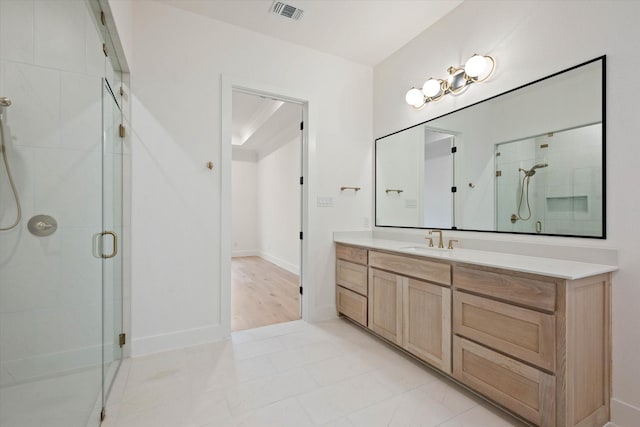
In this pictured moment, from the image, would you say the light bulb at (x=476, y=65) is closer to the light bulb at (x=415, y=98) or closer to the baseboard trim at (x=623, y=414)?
the light bulb at (x=415, y=98)

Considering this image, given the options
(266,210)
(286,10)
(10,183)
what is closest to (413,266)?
(10,183)

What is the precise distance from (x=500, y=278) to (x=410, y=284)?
0.69m

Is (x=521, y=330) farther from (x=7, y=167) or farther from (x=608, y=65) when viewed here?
(x=7, y=167)

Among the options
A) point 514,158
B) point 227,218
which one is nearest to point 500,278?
point 514,158

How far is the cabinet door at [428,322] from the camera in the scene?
6.11ft

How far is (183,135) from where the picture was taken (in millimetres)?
2447

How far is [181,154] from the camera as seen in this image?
8.02 ft

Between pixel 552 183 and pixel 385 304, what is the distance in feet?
4.71

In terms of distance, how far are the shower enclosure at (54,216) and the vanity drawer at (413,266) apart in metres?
1.94

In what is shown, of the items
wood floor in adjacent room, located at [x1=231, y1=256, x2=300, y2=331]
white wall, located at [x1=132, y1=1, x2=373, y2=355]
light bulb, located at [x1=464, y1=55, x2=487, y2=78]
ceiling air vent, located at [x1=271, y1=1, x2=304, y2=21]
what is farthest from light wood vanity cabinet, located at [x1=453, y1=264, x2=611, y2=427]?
ceiling air vent, located at [x1=271, y1=1, x2=304, y2=21]

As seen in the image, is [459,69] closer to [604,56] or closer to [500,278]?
[604,56]

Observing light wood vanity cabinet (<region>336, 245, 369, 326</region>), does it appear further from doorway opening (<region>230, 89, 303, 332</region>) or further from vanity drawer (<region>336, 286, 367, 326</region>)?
doorway opening (<region>230, 89, 303, 332</region>)

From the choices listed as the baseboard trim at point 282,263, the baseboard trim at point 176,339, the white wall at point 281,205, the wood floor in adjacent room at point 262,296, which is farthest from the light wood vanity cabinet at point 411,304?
the white wall at point 281,205

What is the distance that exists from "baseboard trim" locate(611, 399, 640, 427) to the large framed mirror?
2.81 feet
